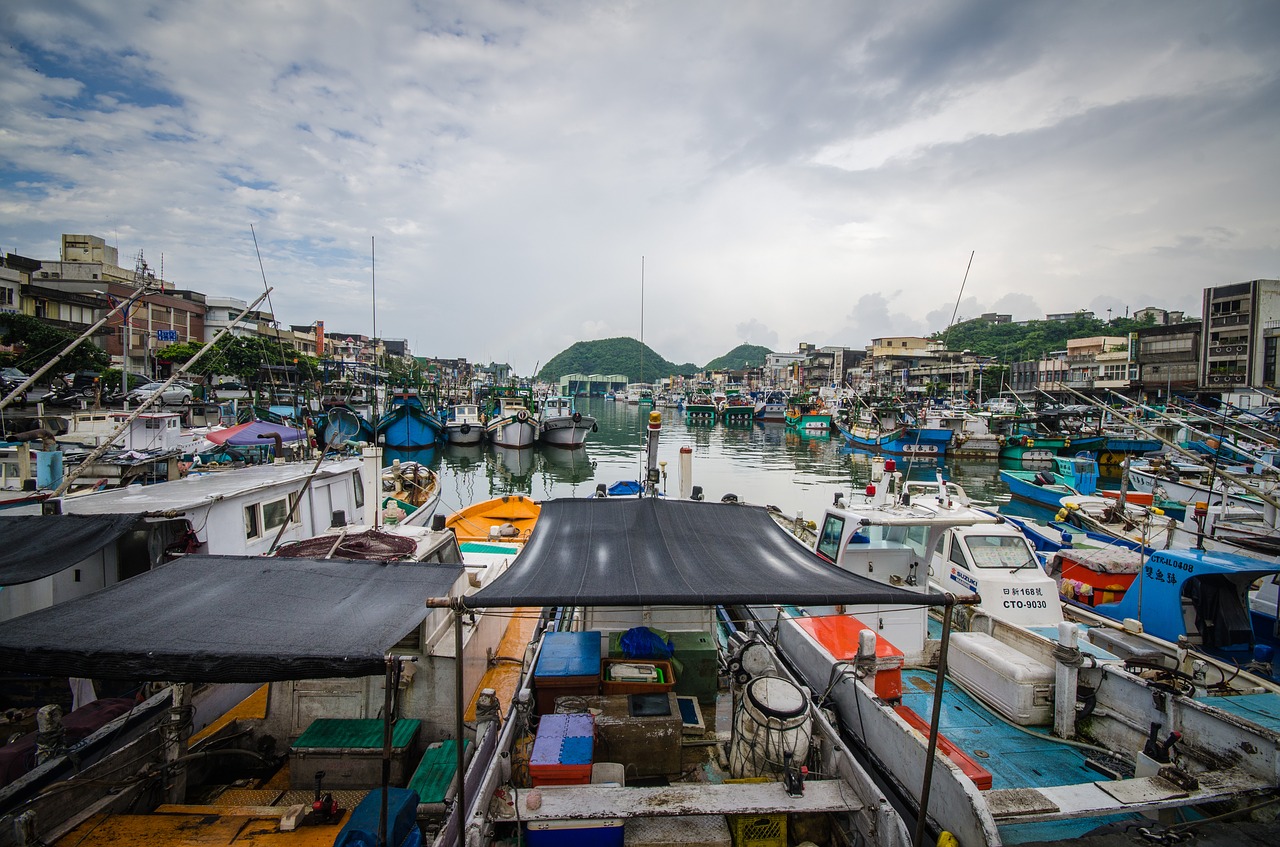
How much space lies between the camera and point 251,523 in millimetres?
9672

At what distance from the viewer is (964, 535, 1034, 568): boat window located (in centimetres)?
884

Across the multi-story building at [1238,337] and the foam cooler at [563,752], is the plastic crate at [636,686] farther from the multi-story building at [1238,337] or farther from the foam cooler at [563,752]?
the multi-story building at [1238,337]

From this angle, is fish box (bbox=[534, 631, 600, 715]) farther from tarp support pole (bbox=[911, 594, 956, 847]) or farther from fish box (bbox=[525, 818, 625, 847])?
tarp support pole (bbox=[911, 594, 956, 847])

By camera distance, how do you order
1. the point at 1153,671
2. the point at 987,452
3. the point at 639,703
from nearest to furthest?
the point at 639,703 → the point at 1153,671 → the point at 987,452

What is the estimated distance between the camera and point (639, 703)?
5.44 m

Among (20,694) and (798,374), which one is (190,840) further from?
(798,374)

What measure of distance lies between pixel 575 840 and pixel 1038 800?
12.1 ft

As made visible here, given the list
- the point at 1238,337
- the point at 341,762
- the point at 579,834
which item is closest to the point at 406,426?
the point at 341,762

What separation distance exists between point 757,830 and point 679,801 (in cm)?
76

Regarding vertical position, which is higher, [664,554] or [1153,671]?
[664,554]

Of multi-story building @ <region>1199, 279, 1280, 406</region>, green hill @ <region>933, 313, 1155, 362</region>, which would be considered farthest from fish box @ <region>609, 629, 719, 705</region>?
green hill @ <region>933, 313, 1155, 362</region>

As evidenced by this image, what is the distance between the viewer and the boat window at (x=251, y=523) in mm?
9466

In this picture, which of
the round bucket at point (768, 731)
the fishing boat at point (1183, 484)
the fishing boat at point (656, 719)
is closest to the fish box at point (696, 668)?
the fishing boat at point (656, 719)

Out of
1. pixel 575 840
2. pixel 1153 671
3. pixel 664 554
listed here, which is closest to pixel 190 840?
pixel 575 840
